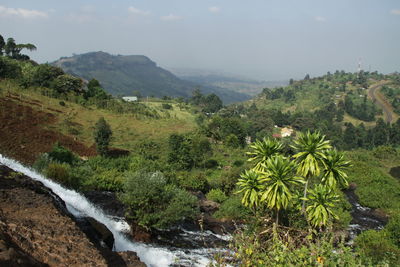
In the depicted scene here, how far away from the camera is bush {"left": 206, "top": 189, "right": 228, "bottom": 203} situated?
3114 cm

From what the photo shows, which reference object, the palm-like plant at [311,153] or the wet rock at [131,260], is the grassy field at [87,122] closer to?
the palm-like plant at [311,153]

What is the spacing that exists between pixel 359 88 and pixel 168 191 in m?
164

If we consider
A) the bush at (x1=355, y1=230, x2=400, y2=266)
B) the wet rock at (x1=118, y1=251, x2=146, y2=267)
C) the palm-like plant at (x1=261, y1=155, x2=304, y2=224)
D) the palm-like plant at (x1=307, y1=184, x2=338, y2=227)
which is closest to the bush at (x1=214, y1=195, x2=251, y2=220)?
the palm-like plant at (x1=261, y1=155, x2=304, y2=224)

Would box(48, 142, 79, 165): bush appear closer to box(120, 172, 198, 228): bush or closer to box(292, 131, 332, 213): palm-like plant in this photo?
box(120, 172, 198, 228): bush

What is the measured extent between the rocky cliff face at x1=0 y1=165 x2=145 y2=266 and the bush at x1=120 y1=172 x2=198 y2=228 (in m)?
6.48

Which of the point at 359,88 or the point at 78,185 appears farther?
the point at 359,88

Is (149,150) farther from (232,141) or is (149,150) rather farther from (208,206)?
(208,206)

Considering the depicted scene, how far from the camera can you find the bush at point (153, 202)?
1839 centimetres

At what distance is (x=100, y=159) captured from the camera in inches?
1344

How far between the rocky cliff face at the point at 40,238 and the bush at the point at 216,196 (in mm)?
19737

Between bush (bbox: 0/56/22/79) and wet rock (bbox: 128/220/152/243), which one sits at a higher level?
bush (bbox: 0/56/22/79)

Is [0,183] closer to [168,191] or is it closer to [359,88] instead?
[168,191]

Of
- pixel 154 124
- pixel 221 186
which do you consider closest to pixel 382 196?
pixel 221 186

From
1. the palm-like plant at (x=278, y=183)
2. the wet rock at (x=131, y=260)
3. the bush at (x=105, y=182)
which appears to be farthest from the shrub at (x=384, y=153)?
the wet rock at (x=131, y=260)
